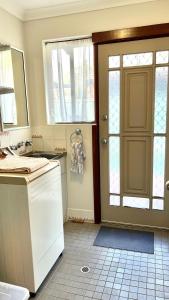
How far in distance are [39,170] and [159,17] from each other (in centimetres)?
184

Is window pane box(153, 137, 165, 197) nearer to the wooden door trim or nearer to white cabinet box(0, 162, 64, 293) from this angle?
the wooden door trim

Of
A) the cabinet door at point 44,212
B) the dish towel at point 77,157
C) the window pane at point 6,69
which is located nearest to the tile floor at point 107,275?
the cabinet door at point 44,212

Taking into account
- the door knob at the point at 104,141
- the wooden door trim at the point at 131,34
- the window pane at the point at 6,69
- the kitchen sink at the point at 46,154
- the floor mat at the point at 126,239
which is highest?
the wooden door trim at the point at 131,34

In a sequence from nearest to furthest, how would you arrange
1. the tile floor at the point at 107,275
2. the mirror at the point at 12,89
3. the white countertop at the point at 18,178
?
1. the white countertop at the point at 18,178
2. the tile floor at the point at 107,275
3. the mirror at the point at 12,89

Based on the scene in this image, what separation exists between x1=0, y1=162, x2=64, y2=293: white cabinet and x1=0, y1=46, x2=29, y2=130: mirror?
2.97 ft

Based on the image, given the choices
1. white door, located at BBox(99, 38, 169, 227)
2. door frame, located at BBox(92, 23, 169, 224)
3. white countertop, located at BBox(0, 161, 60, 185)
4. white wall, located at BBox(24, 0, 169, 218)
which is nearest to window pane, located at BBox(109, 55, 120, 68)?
white door, located at BBox(99, 38, 169, 227)

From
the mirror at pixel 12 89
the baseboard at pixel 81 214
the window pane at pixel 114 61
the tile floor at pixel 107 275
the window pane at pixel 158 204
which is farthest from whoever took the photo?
the baseboard at pixel 81 214

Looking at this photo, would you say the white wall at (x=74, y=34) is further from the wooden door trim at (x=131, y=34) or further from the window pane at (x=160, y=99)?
the window pane at (x=160, y=99)

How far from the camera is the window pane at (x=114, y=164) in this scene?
2641 mm

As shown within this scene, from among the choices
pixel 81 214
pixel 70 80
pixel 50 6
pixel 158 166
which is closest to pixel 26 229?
pixel 81 214

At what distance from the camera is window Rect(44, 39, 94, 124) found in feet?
8.63

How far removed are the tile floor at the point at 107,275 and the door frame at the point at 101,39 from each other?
0.56 m

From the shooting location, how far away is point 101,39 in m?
2.44

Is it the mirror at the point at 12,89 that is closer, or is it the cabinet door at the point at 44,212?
the cabinet door at the point at 44,212
